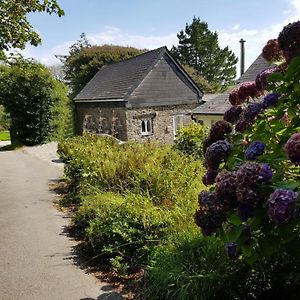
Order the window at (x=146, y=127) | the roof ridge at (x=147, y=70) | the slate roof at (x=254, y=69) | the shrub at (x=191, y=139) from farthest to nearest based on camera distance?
the window at (x=146, y=127), the roof ridge at (x=147, y=70), the slate roof at (x=254, y=69), the shrub at (x=191, y=139)

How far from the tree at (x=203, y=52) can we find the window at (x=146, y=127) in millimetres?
33727

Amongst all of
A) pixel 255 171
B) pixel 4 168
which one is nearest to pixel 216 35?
pixel 4 168

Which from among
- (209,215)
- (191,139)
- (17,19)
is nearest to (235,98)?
(209,215)

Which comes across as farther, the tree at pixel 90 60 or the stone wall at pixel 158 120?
the tree at pixel 90 60

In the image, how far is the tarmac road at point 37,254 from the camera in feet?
14.6

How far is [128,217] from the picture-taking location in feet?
18.1

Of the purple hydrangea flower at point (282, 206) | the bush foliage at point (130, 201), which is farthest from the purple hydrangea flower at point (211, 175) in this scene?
the bush foliage at point (130, 201)

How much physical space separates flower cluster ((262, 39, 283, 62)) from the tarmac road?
10.7ft

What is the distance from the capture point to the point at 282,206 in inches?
59.2

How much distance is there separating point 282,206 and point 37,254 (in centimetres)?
492

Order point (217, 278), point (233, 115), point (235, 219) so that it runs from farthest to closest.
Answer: point (217, 278)
point (233, 115)
point (235, 219)

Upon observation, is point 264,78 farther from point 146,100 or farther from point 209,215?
point 146,100

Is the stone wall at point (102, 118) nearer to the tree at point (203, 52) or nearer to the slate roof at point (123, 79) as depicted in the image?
the slate roof at point (123, 79)

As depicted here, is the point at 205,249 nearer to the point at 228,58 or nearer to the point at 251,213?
the point at 251,213
